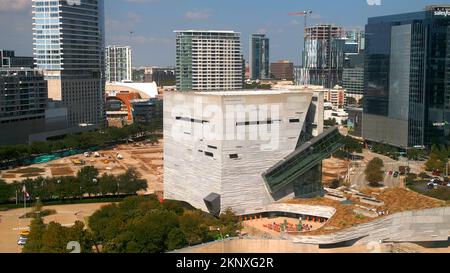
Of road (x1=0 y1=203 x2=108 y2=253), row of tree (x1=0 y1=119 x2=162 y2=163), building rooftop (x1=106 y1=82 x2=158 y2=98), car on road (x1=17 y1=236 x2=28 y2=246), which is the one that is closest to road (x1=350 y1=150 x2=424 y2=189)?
road (x1=0 y1=203 x2=108 y2=253)

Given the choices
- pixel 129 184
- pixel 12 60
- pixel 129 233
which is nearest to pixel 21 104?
pixel 129 184

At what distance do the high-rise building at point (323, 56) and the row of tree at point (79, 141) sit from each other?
4115 cm

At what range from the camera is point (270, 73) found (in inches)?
5202

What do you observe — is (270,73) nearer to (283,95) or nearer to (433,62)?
(433,62)

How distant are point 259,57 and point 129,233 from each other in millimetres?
112212

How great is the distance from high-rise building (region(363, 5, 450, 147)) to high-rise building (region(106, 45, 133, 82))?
6698 cm

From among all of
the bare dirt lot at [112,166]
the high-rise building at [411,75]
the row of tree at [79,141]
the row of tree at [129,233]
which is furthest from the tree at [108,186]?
the high-rise building at [411,75]

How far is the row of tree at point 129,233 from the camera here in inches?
605

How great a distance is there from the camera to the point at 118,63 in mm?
103812

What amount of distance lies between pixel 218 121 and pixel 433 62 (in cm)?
2379

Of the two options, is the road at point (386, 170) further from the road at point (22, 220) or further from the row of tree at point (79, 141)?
the row of tree at point (79, 141)

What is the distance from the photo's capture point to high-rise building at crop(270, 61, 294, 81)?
433 ft

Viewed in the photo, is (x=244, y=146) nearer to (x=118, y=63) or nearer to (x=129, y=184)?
(x=129, y=184)
